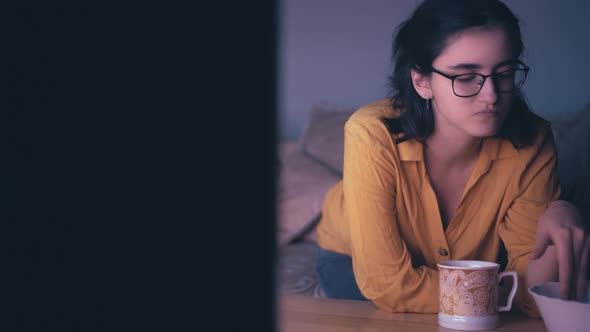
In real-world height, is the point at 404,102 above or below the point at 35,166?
below

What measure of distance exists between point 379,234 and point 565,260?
344 millimetres

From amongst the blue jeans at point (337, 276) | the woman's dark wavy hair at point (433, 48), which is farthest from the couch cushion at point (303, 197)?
the woman's dark wavy hair at point (433, 48)

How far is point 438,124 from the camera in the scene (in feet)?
4.33

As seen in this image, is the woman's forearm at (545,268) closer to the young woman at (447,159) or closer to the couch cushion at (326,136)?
the young woman at (447,159)

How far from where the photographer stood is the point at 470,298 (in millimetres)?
824

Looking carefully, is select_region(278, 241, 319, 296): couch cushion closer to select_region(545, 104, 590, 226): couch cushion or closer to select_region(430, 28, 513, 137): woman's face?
select_region(430, 28, 513, 137): woman's face

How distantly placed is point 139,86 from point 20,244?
3.1 inches

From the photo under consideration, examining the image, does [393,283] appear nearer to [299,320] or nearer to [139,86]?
[299,320]

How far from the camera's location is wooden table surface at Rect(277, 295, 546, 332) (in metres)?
0.81

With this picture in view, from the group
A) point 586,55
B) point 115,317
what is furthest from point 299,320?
point 586,55

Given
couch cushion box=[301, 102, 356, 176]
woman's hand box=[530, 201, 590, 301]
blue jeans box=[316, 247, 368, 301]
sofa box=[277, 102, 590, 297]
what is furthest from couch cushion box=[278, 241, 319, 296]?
woman's hand box=[530, 201, 590, 301]

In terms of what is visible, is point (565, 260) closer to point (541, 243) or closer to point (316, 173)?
point (541, 243)

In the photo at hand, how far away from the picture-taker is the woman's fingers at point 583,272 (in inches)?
32.8

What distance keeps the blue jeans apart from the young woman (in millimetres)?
180
